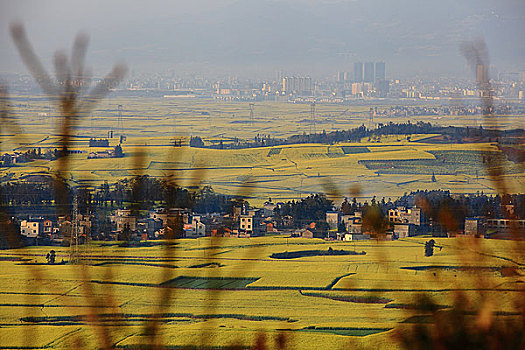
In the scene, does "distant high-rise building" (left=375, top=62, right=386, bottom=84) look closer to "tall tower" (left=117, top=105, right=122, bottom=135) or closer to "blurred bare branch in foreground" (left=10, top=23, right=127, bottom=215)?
"tall tower" (left=117, top=105, right=122, bottom=135)

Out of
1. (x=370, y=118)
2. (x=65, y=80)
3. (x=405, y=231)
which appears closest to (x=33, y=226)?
(x=405, y=231)

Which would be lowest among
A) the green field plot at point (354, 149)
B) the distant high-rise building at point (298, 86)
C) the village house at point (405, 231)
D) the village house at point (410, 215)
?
the village house at point (405, 231)

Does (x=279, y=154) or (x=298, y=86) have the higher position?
(x=298, y=86)

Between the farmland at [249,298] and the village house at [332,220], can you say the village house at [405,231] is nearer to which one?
the farmland at [249,298]

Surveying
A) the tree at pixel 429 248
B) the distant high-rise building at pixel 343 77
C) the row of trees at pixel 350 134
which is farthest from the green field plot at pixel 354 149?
the distant high-rise building at pixel 343 77

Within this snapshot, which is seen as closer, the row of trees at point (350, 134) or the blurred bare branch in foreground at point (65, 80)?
the blurred bare branch in foreground at point (65, 80)

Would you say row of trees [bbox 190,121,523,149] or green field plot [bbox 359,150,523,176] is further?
row of trees [bbox 190,121,523,149]

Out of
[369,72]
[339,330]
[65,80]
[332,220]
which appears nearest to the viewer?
[65,80]

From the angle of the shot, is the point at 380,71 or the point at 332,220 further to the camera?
the point at 380,71

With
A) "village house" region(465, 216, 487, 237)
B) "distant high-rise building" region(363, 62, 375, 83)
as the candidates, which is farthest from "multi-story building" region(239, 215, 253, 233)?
"distant high-rise building" region(363, 62, 375, 83)

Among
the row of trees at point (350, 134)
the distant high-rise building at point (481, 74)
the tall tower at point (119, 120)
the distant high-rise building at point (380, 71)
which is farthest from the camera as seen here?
the distant high-rise building at point (380, 71)

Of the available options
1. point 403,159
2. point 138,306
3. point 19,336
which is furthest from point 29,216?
point 403,159

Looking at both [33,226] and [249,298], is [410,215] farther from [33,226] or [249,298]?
[33,226]

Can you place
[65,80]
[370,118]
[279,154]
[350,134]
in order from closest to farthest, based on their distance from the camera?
1. [65,80]
2. [279,154]
3. [350,134]
4. [370,118]
